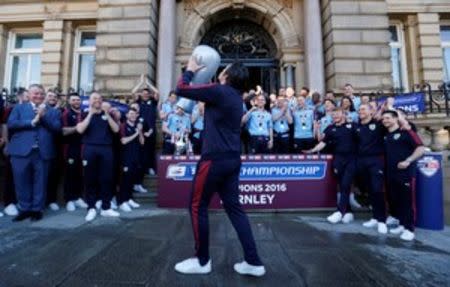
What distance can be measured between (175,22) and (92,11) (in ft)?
15.9

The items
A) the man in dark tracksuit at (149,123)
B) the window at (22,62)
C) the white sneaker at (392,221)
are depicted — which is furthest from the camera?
the window at (22,62)

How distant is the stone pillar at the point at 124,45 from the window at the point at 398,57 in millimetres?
11064

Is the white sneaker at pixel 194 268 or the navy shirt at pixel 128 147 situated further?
the navy shirt at pixel 128 147

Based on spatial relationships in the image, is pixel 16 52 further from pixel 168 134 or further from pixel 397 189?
pixel 397 189

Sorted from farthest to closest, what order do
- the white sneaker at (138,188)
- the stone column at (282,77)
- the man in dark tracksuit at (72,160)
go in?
1. the stone column at (282,77)
2. the white sneaker at (138,188)
3. the man in dark tracksuit at (72,160)

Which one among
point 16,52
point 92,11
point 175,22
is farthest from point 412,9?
point 16,52

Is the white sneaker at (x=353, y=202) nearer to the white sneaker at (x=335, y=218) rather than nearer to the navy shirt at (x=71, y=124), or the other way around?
the white sneaker at (x=335, y=218)

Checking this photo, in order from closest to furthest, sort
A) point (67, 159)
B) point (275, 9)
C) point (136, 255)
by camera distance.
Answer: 1. point (136, 255)
2. point (67, 159)
3. point (275, 9)

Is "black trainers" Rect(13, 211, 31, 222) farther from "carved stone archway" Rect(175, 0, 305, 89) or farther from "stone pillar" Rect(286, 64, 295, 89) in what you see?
"stone pillar" Rect(286, 64, 295, 89)

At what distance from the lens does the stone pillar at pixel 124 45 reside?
12.9 metres

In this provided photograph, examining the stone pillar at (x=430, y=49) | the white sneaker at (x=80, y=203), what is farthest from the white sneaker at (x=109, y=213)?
the stone pillar at (x=430, y=49)

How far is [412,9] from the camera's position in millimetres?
15266

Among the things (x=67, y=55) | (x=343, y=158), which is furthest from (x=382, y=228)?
(x=67, y=55)

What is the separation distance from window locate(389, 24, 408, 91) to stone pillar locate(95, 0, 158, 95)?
11064 mm
